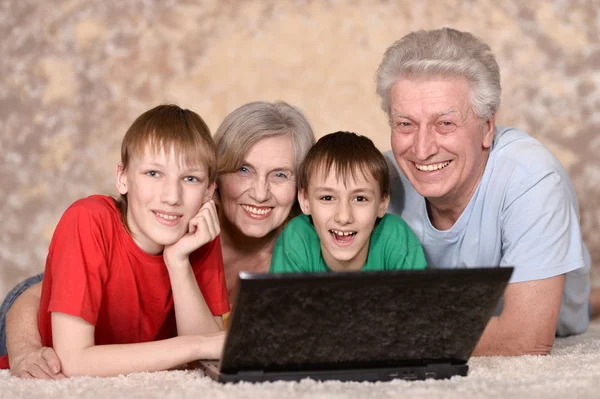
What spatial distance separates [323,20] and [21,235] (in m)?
1.70

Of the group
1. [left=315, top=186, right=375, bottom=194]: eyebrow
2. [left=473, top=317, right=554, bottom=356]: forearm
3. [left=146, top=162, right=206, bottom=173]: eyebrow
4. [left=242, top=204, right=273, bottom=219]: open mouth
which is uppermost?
[left=146, top=162, right=206, bottom=173]: eyebrow

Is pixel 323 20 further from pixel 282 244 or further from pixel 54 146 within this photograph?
pixel 282 244

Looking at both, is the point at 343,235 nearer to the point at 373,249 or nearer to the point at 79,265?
the point at 373,249

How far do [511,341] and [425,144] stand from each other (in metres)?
0.57

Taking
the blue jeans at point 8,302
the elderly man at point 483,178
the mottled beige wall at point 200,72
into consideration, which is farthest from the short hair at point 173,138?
the mottled beige wall at point 200,72

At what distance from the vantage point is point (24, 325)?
241 centimetres

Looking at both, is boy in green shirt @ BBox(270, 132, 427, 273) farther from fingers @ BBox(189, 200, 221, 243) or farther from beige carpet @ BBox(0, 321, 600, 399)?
beige carpet @ BBox(0, 321, 600, 399)

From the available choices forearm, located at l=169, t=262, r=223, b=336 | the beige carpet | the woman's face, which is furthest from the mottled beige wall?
the beige carpet

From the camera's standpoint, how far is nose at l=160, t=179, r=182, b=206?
85.1 inches

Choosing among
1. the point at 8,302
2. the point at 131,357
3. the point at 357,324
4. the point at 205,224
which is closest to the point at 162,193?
the point at 205,224

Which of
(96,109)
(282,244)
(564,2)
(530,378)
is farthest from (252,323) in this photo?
(564,2)

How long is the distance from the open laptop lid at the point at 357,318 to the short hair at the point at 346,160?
2.55 feet

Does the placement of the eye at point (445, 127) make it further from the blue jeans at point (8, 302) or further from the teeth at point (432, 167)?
the blue jeans at point (8, 302)

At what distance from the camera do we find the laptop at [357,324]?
1644mm
